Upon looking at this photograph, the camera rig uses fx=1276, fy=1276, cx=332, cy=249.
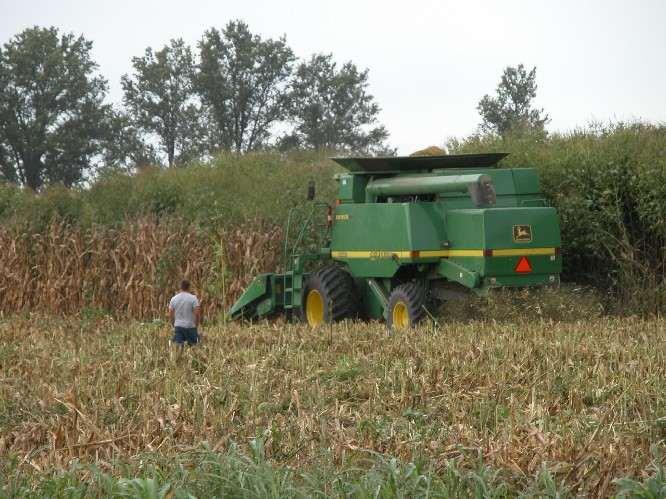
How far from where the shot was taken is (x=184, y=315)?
1340 centimetres

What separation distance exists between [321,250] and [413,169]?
5.61ft

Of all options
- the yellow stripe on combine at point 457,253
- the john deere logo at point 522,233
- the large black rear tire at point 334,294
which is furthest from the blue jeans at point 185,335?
the john deere logo at point 522,233

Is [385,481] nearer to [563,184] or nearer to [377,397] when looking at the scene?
[377,397]

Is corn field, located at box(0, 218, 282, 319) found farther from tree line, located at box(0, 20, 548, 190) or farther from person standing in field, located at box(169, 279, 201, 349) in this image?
tree line, located at box(0, 20, 548, 190)

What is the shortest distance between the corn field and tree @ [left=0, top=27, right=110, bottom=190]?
1217 inches

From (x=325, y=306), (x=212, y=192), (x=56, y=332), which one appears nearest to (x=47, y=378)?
(x=56, y=332)

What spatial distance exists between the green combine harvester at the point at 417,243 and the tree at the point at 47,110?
3690 cm

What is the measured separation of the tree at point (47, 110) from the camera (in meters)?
52.7

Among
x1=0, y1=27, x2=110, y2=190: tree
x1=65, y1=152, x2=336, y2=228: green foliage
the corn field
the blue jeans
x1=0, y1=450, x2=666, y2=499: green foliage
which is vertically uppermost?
x1=0, y1=27, x2=110, y2=190: tree

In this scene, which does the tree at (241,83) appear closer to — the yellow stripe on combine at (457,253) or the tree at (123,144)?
the tree at (123,144)

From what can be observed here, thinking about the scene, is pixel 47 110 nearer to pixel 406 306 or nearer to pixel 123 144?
pixel 123 144

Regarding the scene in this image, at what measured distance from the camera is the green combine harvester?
48.6 ft

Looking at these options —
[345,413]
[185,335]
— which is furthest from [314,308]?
[345,413]

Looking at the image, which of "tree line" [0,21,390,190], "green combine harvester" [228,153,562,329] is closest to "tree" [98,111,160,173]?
"tree line" [0,21,390,190]
